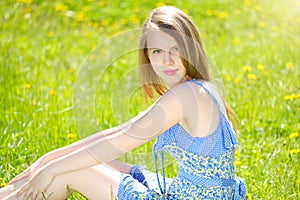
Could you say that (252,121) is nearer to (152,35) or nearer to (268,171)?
(268,171)

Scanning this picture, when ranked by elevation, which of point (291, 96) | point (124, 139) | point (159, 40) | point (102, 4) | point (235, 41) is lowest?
point (102, 4)

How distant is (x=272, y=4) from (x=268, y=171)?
10.8 feet

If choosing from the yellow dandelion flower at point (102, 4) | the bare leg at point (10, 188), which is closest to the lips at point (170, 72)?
the bare leg at point (10, 188)

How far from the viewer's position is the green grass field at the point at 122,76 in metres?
2.81

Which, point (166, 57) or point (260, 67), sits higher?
point (166, 57)

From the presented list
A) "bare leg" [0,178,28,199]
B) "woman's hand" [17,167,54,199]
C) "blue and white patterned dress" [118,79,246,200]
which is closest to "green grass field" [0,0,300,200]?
"bare leg" [0,178,28,199]

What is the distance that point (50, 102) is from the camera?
134 inches

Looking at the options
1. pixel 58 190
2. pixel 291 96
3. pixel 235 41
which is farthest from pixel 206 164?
pixel 235 41

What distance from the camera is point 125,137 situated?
2051 millimetres

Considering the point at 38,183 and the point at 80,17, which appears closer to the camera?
the point at 38,183

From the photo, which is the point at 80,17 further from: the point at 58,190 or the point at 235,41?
the point at 58,190

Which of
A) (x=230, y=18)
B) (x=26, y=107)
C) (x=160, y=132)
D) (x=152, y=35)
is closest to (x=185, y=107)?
(x=160, y=132)

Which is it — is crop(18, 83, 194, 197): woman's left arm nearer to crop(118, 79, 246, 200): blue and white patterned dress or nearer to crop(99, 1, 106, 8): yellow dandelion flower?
crop(118, 79, 246, 200): blue and white patterned dress

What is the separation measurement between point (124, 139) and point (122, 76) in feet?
6.29
